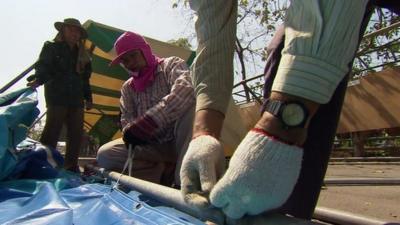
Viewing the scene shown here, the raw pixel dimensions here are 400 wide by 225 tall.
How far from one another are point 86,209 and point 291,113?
0.98 metres

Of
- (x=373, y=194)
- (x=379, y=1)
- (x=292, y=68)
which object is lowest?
(x=373, y=194)

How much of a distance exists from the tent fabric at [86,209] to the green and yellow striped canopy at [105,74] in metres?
3.99

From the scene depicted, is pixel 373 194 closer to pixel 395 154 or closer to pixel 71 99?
pixel 71 99

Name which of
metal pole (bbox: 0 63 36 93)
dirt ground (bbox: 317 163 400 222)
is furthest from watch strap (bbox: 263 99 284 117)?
metal pole (bbox: 0 63 36 93)

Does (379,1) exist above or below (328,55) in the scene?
above

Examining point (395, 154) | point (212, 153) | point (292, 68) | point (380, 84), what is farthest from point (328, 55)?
point (395, 154)

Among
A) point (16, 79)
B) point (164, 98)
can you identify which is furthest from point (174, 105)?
point (16, 79)

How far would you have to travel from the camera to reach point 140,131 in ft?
8.55

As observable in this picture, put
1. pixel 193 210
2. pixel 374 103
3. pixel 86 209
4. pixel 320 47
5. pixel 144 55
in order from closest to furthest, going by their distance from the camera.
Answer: pixel 320 47 → pixel 193 210 → pixel 86 209 → pixel 144 55 → pixel 374 103

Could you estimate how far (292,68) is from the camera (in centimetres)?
63

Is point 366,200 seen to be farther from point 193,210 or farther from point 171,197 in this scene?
point 193,210

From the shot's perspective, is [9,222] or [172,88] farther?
[172,88]

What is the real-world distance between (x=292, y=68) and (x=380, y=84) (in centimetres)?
719

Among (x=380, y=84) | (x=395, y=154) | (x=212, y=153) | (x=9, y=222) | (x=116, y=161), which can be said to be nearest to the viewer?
(x=212, y=153)
